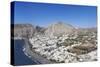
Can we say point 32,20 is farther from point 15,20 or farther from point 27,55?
point 27,55

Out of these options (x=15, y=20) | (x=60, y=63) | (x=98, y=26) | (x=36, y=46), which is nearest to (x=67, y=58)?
(x=60, y=63)

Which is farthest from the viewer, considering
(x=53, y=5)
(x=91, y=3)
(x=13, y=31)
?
(x=91, y=3)

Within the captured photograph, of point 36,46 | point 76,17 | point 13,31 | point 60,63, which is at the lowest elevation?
point 60,63

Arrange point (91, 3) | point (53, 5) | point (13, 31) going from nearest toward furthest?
point (13, 31) < point (53, 5) < point (91, 3)

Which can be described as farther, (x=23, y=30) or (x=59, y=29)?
(x=59, y=29)

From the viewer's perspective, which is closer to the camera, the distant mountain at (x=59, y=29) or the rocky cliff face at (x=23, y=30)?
the rocky cliff face at (x=23, y=30)

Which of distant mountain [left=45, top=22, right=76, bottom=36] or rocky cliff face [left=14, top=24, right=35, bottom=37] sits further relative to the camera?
distant mountain [left=45, top=22, right=76, bottom=36]

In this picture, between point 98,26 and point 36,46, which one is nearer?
point 36,46
